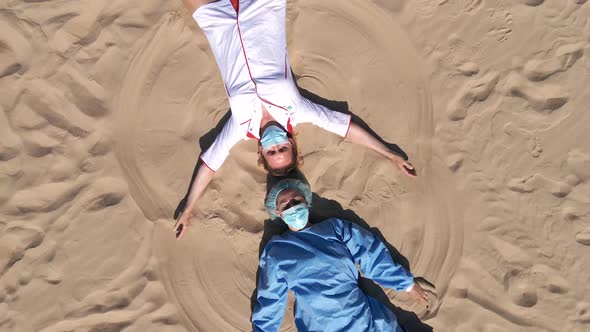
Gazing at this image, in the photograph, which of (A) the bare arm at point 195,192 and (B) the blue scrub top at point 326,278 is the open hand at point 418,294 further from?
(A) the bare arm at point 195,192

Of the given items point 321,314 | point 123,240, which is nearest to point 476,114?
point 321,314

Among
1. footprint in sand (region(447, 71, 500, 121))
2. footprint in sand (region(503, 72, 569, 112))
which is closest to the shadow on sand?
footprint in sand (region(447, 71, 500, 121))

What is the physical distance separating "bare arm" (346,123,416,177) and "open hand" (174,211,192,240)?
1.83 meters

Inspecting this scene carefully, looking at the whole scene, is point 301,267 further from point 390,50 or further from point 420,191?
point 390,50

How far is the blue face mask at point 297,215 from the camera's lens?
358 cm

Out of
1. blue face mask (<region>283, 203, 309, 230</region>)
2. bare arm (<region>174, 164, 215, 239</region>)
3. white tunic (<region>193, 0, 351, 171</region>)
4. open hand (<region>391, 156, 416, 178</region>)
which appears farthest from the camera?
open hand (<region>391, 156, 416, 178</region>)

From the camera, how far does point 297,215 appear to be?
3605 mm

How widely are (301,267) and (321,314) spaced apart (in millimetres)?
464

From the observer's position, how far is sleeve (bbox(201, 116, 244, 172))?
3.82 meters

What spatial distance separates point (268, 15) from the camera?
379 centimetres

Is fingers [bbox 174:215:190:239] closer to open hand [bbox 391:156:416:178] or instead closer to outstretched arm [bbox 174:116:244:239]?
outstretched arm [bbox 174:116:244:239]

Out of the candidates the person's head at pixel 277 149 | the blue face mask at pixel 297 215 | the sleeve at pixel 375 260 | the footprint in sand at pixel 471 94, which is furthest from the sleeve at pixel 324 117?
the footprint in sand at pixel 471 94

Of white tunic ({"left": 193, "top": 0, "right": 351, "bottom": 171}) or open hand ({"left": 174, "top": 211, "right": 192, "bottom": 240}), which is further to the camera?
open hand ({"left": 174, "top": 211, "right": 192, "bottom": 240})

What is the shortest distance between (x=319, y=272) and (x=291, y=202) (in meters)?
0.73
